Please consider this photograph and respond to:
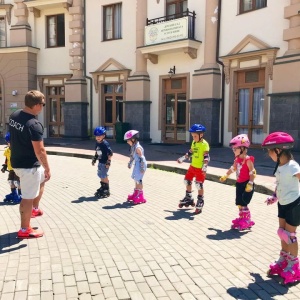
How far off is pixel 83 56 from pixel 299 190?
18859 mm

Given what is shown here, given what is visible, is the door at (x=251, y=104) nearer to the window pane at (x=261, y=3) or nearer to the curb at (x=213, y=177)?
the window pane at (x=261, y=3)

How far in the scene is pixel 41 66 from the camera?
22250 mm

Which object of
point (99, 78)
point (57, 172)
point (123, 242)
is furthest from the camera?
point (99, 78)

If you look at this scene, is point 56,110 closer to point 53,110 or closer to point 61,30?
point 53,110

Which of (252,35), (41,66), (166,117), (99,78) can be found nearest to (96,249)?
(252,35)

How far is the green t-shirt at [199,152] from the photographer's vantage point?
6.35m

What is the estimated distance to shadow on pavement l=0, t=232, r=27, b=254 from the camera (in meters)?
4.40

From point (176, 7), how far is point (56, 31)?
7.93m

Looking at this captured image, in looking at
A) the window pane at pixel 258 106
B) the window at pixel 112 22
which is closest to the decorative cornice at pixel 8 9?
the window at pixel 112 22

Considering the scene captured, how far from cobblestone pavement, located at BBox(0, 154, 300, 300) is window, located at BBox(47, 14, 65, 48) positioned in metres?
16.6

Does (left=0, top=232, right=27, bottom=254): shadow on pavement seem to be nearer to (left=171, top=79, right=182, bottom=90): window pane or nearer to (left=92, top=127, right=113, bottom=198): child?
(left=92, top=127, right=113, bottom=198): child

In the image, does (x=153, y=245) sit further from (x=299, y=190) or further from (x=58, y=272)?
(x=299, y=190)

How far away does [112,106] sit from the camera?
20438mm

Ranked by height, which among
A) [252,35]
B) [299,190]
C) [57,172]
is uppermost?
[252,35]
